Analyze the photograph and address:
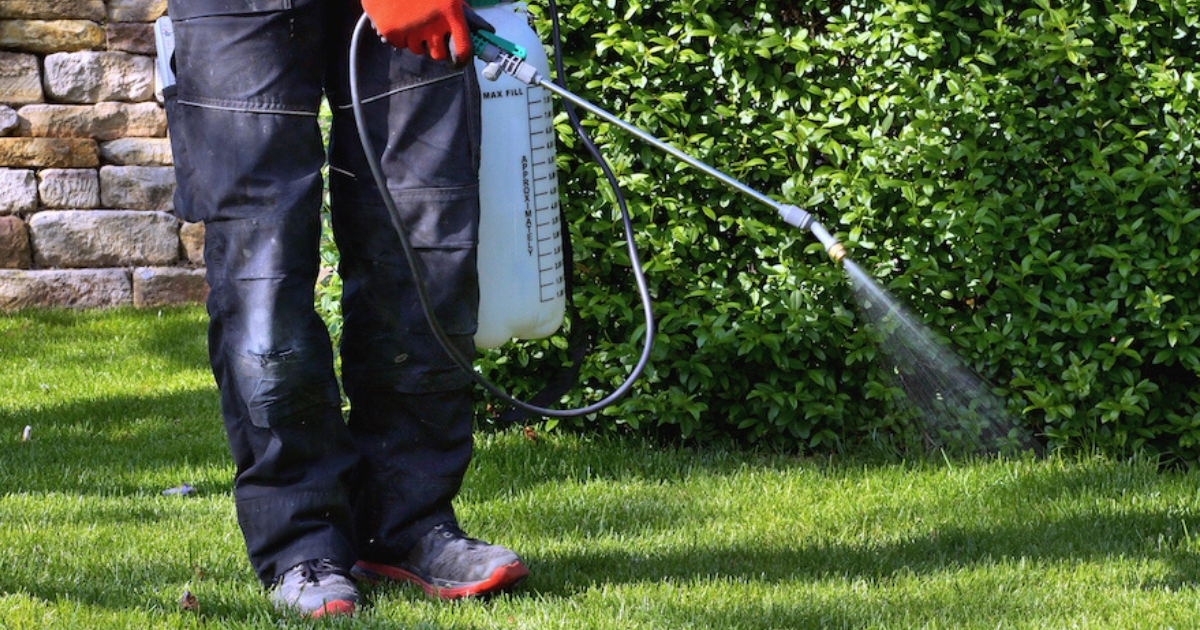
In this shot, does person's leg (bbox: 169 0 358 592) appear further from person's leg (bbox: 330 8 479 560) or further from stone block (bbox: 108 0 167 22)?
stone block (bbox: 108 0 167 22)

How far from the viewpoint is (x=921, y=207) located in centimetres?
352

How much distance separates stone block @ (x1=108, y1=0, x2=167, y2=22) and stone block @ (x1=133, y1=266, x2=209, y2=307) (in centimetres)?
118

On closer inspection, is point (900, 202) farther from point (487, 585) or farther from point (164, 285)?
point (164, 285)

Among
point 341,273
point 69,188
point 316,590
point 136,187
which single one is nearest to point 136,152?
point 136,187

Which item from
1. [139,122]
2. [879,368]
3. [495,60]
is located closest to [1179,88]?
[879,368]

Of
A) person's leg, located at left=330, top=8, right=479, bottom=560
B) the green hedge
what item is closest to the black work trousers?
person's leg, located at left=330, top=8, right=479, bottom=560

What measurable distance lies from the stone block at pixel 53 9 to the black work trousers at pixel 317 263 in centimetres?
408

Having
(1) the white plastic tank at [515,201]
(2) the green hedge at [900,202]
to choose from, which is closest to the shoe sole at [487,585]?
(1) the white plastic tank at [515,201]

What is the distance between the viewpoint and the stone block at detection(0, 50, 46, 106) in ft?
19.6

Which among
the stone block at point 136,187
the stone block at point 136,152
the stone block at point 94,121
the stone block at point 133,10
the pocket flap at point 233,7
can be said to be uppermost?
the stone block at point 133,10

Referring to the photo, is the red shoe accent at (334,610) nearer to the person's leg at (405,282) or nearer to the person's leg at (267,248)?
the person's leg at (267,248)

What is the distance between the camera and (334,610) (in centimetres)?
232

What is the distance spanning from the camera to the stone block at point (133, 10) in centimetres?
603

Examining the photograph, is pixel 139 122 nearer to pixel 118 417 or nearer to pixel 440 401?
pixel 118 417
